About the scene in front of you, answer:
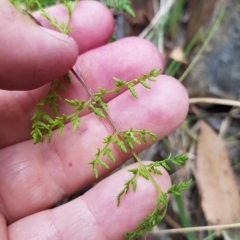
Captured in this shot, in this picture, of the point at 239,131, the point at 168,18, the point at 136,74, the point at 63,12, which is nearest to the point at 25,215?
the point at 136,74

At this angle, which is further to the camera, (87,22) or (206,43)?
(206,43)

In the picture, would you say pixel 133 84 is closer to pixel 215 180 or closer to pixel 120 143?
pixel 120 143

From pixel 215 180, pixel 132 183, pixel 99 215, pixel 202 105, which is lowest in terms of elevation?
pixel 215 180

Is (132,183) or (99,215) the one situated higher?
(132,183)

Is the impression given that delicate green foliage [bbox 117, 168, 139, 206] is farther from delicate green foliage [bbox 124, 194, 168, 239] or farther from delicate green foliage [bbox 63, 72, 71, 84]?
delicate green foliage [bbox 63, 72, 71, 84]

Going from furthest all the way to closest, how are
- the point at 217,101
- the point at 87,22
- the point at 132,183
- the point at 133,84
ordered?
the point at 217,101 → the point at 87,22 → the point at 133,84 → the point at 132,183

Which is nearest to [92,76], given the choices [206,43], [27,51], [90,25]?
[90,25]
